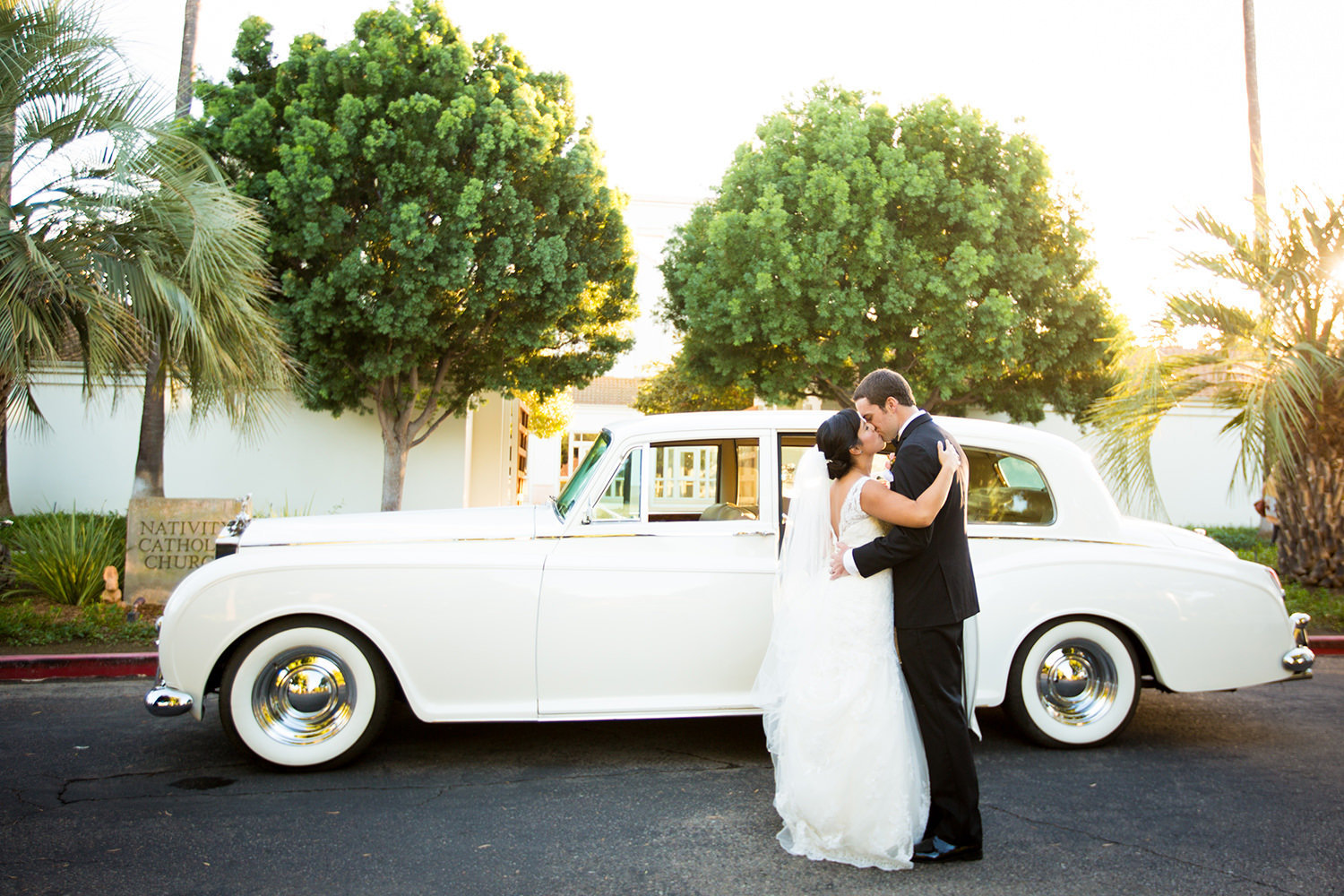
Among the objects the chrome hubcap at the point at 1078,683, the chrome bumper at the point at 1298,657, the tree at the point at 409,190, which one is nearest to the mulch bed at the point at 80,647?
the tree at the point at 409,190

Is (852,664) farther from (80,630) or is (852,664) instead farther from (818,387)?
(818,387)

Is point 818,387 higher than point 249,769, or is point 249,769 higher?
point 818,387

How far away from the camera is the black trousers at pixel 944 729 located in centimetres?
338

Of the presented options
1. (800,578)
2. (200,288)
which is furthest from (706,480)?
(200,288)

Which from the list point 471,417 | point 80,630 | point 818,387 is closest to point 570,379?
point 471,417

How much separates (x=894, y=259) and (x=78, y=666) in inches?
465

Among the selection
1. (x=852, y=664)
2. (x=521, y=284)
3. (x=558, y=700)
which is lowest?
(x=558, y=700)

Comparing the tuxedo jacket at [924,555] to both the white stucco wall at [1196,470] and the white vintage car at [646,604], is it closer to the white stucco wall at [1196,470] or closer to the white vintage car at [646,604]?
the white vintage car at [646,604]

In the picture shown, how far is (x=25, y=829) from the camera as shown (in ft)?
12.1

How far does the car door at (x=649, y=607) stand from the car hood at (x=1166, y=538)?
2.06 metres

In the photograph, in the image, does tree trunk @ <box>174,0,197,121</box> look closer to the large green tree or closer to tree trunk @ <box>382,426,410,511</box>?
tree trunk @ <box>382,426,410,511</box>

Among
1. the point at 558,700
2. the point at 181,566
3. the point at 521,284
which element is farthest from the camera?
the point at 521,284

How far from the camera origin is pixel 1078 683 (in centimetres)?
496

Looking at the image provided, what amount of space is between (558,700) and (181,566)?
6.29 metres
